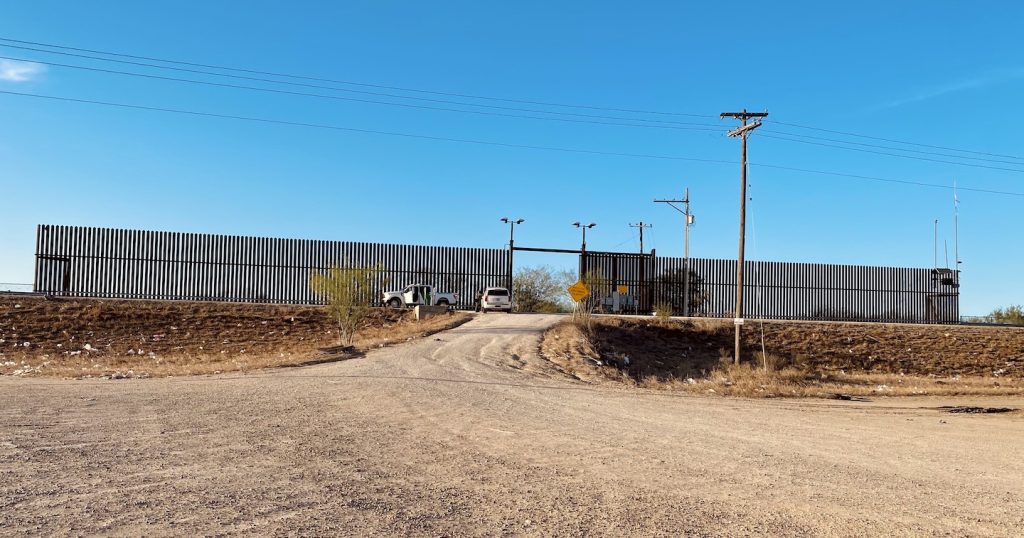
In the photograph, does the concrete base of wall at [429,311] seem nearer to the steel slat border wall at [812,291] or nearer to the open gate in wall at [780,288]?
the open gate in wall at [780,288]

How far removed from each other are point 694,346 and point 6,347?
2564 cm

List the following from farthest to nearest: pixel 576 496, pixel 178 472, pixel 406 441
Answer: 1. pixel 406 441
2. pixel 178 472
3. pixel 576 496

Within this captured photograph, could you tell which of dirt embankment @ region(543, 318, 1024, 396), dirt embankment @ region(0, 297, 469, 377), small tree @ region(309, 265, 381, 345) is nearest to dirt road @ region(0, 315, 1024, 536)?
dirt embankment @ region(0, 297, 469, 377)

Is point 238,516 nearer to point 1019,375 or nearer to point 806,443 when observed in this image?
point 806,443

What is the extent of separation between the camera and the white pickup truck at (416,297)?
39.1 meters

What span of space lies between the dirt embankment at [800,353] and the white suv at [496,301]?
22.1 ft

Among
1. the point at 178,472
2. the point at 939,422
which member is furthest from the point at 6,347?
the point at 939,422

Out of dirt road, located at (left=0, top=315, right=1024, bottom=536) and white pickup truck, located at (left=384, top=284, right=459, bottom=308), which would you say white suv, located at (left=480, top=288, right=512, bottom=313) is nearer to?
white pickup truck, located at (left=384, top=284, right=459, bottom=308)

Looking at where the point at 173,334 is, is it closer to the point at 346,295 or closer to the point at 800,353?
the point at 346,295

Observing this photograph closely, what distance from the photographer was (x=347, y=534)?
4.66m

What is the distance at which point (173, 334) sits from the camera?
95.8 feet

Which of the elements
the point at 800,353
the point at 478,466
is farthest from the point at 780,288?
the point at 478,466

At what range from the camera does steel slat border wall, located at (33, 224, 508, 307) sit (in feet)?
126

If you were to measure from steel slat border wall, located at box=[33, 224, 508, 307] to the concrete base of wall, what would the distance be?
2.38 metres
